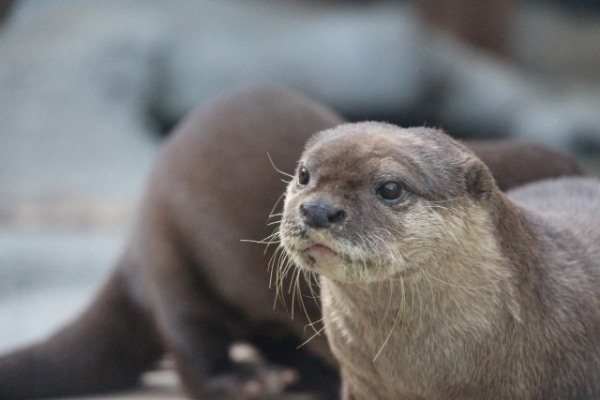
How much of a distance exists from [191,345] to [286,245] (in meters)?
1.23

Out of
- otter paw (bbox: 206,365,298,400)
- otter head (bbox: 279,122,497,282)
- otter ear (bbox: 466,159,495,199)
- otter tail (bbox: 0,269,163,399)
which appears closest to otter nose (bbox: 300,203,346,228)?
otter head (bbox: 279,122,497,282)

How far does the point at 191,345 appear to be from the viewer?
3.57 meters

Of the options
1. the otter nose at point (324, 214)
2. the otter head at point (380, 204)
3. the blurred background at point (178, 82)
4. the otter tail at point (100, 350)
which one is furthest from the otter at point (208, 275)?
the blurred background at point (178, 82)

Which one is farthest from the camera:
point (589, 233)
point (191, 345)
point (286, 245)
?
point (191, 345)

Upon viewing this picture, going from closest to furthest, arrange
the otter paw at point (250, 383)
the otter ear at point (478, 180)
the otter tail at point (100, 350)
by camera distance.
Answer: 1. the otter ear at point (478, 180)
2. the otter paw at point (250, 383)
3. the otter tail at point (100, 350)

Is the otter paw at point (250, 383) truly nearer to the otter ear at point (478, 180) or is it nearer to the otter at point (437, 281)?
the otter at point (437, 281)

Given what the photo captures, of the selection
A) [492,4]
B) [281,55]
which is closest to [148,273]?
[281,55]

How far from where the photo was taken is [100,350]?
3.88 m

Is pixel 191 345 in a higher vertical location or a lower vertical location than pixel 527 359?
higher

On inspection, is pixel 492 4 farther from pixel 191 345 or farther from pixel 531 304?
pixel 531 304

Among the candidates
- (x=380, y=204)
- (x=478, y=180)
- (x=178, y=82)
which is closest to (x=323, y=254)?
(x=380, y=204)

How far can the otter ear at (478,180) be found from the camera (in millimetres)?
2562

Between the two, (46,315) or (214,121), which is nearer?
(214,121)

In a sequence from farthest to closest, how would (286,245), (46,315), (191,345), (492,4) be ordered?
1. (492,4)
2. (46,315)
3. (191,345)
4. (286,245)
